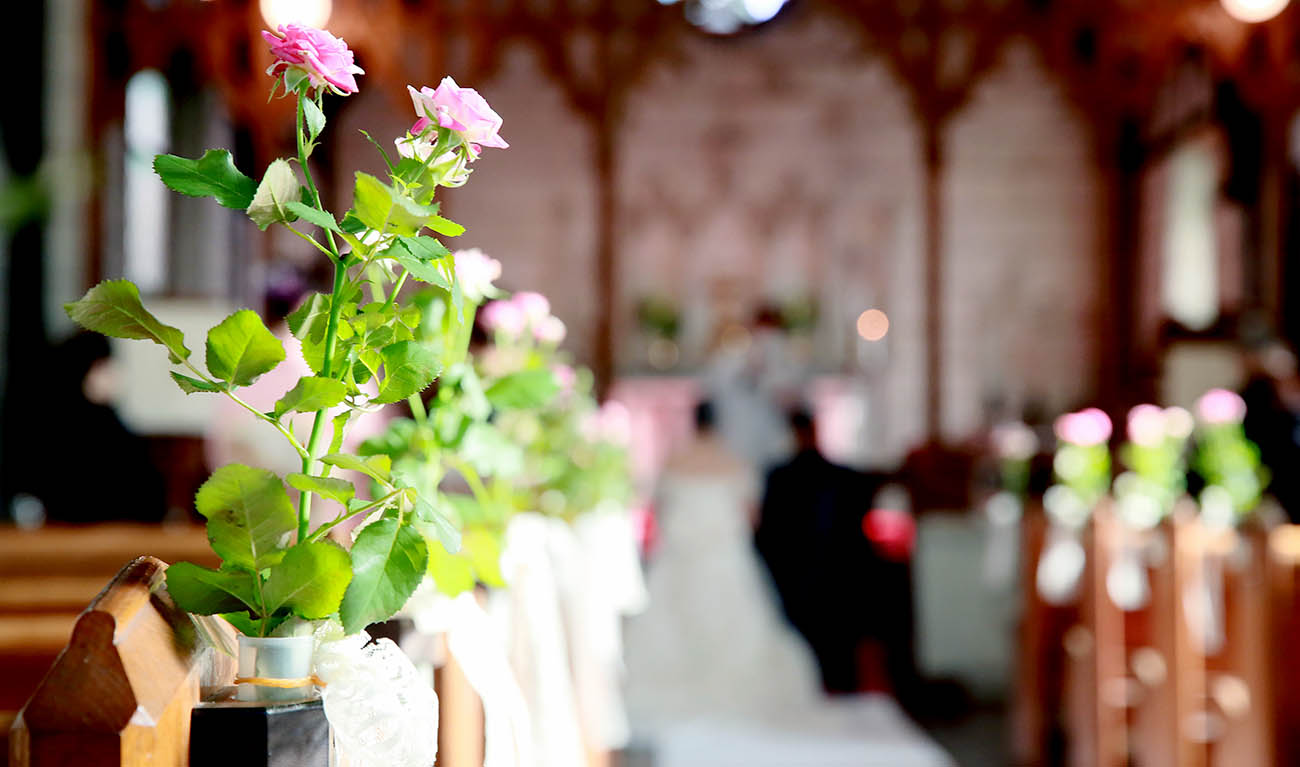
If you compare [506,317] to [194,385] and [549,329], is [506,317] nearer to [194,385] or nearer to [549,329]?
[549,329]

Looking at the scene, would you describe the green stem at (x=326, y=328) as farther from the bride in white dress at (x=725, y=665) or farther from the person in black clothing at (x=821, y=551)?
the person in black clothing at (x=821, y=551)

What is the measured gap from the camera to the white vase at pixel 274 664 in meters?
0.82

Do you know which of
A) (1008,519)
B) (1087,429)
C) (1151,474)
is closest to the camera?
(1151,474)

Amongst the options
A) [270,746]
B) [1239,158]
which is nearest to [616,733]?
[270,746]

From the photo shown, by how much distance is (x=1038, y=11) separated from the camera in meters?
9.06

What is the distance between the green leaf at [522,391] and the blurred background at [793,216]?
405cm

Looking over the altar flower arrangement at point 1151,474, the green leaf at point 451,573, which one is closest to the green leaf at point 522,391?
the green leaf at point 451,573

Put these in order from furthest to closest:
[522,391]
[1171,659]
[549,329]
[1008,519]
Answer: [1008,519]
[1171,659]
[549,329]
[522,391]

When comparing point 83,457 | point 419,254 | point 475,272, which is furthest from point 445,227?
point 83,457

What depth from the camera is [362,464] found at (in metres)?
0.84

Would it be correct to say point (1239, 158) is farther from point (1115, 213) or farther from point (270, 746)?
point (270, 746)

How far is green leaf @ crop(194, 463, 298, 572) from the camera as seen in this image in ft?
2.65

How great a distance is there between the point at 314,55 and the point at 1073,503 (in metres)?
4.38

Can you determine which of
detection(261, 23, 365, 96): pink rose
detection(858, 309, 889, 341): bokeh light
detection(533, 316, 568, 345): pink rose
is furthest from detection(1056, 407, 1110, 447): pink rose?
detection(858, 309, 889, 341): bokeh light
